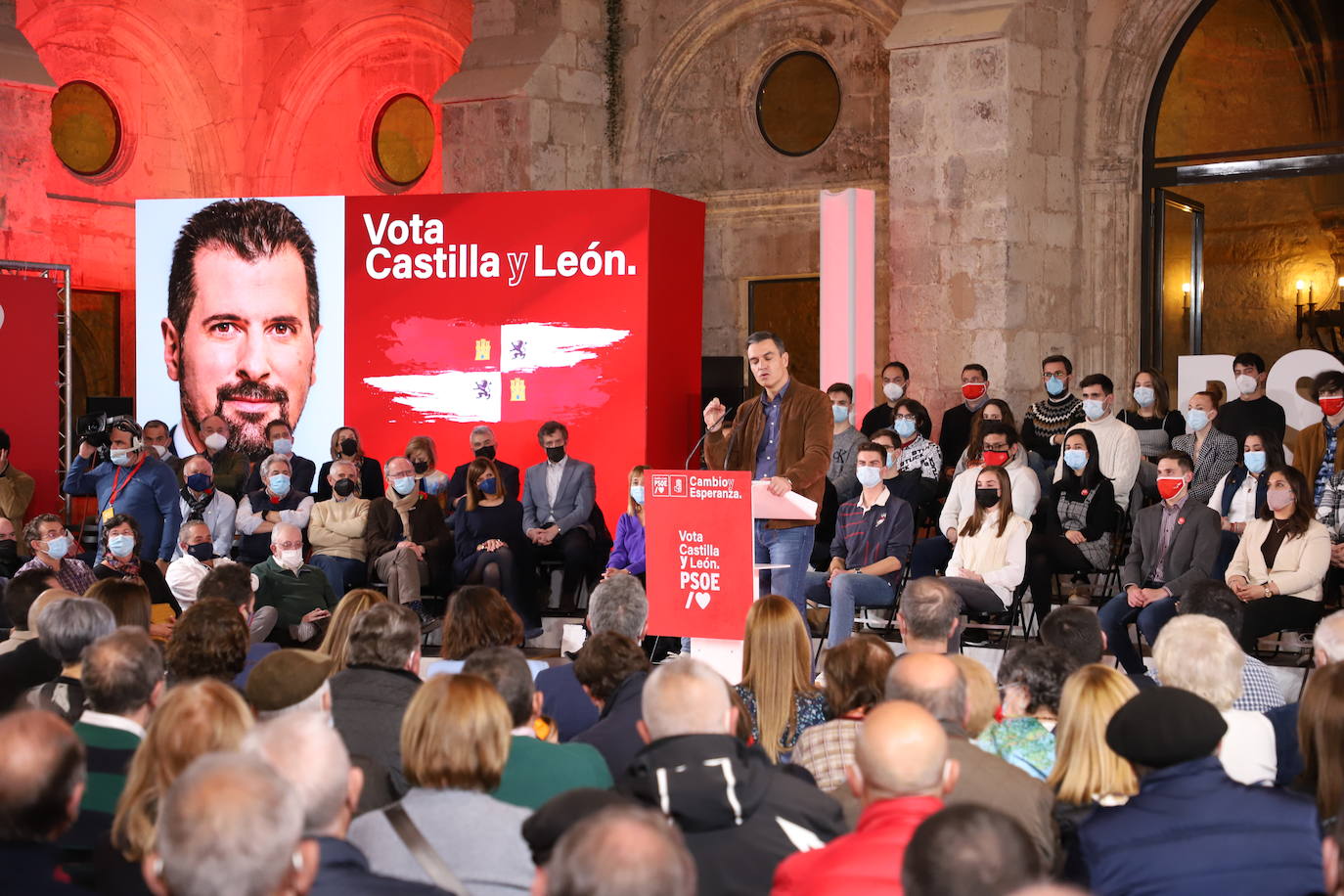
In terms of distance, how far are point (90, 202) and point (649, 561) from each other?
11295 millimetres

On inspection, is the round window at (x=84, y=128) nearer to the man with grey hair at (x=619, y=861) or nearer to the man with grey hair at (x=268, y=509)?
the man with grey hair at (x=268, y=509)

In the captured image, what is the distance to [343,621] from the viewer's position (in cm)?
559

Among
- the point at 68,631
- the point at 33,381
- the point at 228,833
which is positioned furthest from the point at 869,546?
the point at 33,381

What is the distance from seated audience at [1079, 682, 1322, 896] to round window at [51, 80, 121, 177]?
15143 mm

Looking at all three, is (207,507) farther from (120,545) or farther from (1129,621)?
(1129,621)

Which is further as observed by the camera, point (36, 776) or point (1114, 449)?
point (1114, 449)

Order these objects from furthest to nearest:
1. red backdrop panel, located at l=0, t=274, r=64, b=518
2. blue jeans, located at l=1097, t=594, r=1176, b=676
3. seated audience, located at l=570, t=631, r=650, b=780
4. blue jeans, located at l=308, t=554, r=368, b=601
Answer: red backdrop panel, located at l=0, t=274, r=64, b=518
blue jeans, located at l=308, t=554, r=368, b=601
blue jeans, located at l=1097, t=594, r=1176, b=676
seated audience, located at l=570, t=631, r=650, b=780

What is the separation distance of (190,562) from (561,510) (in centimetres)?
243

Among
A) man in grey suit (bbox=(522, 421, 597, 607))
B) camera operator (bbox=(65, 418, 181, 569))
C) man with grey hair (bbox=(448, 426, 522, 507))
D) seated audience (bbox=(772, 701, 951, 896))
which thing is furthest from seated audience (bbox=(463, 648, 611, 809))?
camera operator (bbox=(65, 418, 181, 569))

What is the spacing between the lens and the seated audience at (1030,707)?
440 centimetres

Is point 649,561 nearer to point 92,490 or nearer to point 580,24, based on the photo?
point 92,490

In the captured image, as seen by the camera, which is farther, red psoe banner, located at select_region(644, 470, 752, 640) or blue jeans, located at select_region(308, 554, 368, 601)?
blue jeans, located at select_region(308, 554, 368, 601)

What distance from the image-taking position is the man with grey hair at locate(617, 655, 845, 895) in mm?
3227

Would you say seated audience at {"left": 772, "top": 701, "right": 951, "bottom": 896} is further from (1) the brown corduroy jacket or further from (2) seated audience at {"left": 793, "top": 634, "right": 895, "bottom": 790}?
(1) the brown corduroy jacket
